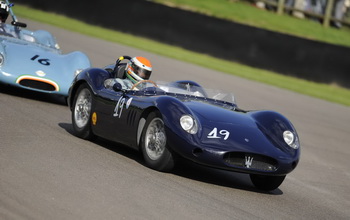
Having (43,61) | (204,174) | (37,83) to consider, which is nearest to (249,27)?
(43,61)

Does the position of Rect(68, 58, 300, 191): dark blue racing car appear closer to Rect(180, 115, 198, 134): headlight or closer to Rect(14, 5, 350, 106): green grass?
Rect(180, 115, 198, 134): headlight

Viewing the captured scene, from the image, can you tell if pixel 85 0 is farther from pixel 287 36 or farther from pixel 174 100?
pixel 174 100

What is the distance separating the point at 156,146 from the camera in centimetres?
685

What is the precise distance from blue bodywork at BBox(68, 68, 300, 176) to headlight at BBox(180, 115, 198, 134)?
37 mm

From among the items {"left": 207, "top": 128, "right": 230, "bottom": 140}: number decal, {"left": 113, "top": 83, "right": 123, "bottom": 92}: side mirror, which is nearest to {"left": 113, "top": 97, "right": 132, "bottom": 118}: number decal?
{"left": 113, "top": 83, "right": 123, "bottom": 92}: side mirror

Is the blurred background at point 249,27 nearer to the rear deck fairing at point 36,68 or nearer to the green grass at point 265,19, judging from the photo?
the green grass at point 265,19

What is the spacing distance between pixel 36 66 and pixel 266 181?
15.2ft

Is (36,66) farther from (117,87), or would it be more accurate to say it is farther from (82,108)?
(117,87)

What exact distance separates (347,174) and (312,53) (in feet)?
37.6

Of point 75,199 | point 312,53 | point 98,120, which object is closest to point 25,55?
point 98,120

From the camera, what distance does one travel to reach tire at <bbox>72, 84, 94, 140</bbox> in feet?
26.9

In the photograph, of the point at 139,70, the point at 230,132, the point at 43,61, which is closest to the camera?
the point at 230,132

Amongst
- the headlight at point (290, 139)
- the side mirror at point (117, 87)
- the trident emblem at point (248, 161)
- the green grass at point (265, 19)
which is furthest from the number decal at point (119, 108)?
the green grass at point (265, 19)

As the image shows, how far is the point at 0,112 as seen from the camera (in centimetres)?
884
